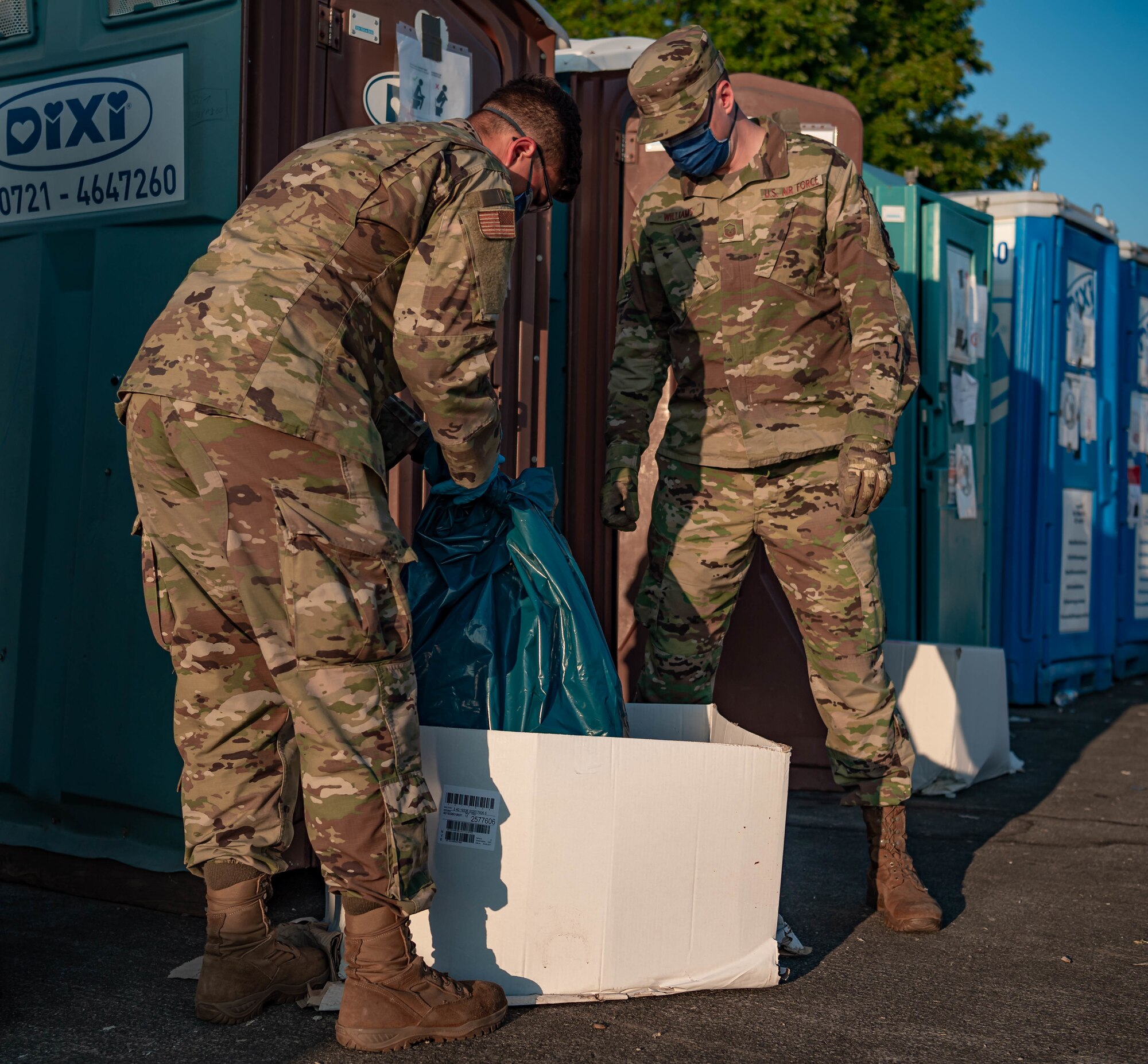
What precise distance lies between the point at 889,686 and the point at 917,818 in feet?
4.02

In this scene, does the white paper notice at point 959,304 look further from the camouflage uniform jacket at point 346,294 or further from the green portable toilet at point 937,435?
the camouflage uniform jacket at point 346,294

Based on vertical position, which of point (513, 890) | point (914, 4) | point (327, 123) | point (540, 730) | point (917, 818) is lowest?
point (917, 818)

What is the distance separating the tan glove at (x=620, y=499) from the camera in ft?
9.37

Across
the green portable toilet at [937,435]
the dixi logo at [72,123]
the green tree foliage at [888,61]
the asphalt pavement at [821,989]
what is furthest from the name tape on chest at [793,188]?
the green tree foliage at [888,61]

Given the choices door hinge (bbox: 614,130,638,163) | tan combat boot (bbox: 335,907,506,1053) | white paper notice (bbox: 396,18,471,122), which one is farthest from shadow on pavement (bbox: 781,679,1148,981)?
door hinge (bbox: 614,130,638,163)

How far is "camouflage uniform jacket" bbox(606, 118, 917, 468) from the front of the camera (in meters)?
2.70

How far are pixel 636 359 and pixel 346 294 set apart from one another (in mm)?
1181

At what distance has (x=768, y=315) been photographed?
2.79 m

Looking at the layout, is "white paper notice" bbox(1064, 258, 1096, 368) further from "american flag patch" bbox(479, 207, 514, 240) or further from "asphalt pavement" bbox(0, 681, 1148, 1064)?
"american flag patch" bbox(479, 207, 514, 240)

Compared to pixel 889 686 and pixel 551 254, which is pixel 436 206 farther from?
pixel 551 254

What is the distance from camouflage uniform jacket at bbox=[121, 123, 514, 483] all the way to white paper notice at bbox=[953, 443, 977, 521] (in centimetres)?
413

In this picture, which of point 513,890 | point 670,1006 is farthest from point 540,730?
point 670,1006

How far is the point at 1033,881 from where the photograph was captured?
120 inches

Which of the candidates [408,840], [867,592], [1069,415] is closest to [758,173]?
[867,592]
